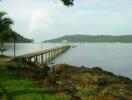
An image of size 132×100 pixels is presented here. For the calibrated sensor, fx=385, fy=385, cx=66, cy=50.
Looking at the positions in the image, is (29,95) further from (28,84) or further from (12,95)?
(28,84)

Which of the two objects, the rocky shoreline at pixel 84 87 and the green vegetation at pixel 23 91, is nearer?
the green vegetation at pixel 23 91

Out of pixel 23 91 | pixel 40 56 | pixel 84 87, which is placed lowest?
pixel 40 56

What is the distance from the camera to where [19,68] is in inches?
997

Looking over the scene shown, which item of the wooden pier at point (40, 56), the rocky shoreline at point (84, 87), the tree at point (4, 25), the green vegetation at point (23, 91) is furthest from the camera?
the wooden pier at point (40, 56)

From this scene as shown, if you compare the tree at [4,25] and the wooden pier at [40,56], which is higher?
the tree at [4,25]

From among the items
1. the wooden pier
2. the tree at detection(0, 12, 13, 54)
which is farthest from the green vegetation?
the wooden pier

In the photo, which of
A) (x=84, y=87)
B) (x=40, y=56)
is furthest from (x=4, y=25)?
(x=40, y=56)

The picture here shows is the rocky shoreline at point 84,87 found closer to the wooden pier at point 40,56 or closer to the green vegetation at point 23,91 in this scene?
the green vegetation at point 23,91

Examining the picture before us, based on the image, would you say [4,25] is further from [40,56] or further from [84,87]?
[40,56]

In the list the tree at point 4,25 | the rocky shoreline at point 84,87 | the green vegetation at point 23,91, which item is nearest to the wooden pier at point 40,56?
the tree at point 4,25

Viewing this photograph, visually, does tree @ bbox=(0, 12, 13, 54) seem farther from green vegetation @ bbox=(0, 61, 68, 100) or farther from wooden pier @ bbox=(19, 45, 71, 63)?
green vegetation @ bbox=(0, 61, 68, 100)

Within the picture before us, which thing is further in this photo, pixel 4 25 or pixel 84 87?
pixel 4 25

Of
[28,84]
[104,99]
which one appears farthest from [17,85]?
[104,99]

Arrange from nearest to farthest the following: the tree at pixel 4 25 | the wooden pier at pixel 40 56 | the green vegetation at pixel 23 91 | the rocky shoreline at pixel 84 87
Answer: the green vegetation at pixel 23 91 → the rocky shoreline at pixel 84 87 → the tree at pixel 4 25 → the wooden pier at pixel 40 56
